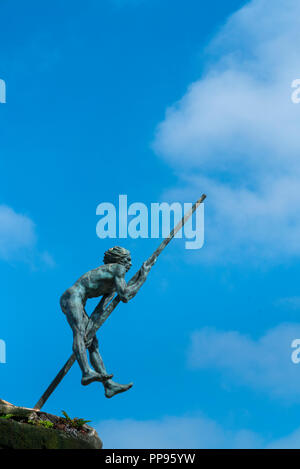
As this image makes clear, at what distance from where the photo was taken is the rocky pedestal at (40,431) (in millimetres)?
15336

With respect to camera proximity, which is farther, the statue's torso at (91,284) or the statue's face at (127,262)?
the statue's face at (127,262)

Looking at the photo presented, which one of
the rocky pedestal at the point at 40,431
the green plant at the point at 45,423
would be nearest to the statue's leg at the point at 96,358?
the rocky pedestal at the point at 40,431

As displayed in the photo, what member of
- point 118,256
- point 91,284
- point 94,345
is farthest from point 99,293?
point 94,345

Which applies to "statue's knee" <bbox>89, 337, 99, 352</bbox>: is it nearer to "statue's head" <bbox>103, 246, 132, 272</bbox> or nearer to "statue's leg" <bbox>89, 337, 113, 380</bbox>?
"statue's leg" <bbox>89, 337, 113, 380</bbox>

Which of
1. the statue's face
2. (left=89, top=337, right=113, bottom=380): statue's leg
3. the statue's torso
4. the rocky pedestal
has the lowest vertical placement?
the rocky pedestal

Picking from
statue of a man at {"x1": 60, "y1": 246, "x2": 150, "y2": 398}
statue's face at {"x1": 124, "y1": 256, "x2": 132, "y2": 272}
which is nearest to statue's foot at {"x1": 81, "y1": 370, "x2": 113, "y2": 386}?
statue of a man at {"x1": 60, "y1": 246, "x2": 150, "y2": 398}

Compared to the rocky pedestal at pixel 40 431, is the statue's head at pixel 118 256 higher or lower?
higher

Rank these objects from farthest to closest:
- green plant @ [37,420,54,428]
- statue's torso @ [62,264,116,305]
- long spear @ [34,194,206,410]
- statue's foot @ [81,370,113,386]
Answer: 1. statue's torso @ [62,264,116,305]
2. long spear @ [34,194,206,410]
3. statue's foot @ [81,370,113,386]
4. green plant @ [37,420,54,428]

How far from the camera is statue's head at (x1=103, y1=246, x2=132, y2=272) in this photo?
17859mm

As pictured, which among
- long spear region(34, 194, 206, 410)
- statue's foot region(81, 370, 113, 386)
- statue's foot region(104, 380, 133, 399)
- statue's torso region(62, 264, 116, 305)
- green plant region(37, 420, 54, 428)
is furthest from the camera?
statue's torso region(62, 264, 116, 305)

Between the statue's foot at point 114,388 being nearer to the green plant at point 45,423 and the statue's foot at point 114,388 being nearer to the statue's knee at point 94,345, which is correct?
the statue's knee at point 94,345
